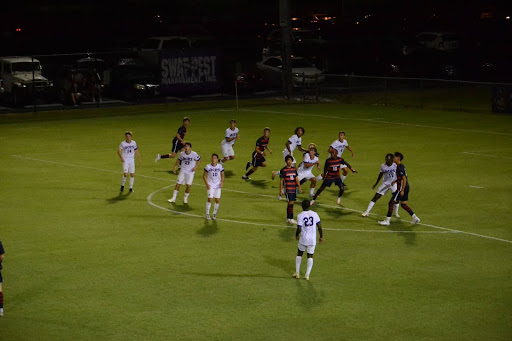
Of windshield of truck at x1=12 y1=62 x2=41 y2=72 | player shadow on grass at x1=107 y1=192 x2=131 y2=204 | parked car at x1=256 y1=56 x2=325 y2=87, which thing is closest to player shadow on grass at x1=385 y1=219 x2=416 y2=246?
player shadow on grass at x1=107 y1=192 x2=131 y2=204

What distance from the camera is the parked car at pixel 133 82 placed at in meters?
58.5

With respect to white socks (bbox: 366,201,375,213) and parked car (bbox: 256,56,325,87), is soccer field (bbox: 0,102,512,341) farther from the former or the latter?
parked car (bbox: 256,56,325,87)

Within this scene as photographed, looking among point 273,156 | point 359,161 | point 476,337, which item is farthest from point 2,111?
point 476,337

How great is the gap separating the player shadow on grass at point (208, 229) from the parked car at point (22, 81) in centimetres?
3394

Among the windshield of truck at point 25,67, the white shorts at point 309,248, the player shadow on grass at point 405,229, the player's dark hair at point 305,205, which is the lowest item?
the player shadow on grass at point 405,229

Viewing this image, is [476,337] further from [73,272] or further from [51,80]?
[51,80]

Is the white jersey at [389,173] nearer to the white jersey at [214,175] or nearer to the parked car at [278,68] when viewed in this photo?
the white jersey at [214,175]

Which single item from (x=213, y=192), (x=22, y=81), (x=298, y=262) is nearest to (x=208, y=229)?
(x=213, y=192)

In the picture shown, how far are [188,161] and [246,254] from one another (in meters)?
6.04

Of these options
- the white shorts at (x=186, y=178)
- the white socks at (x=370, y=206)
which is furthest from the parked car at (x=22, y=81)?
the white socks at (x=370, y=206)

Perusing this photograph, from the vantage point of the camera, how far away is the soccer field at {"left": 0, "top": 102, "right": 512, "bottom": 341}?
15.9 metres

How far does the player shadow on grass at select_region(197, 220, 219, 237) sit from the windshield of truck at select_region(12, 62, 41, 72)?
35.5 m

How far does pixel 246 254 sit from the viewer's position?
20672 mm

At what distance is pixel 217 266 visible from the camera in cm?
1961
